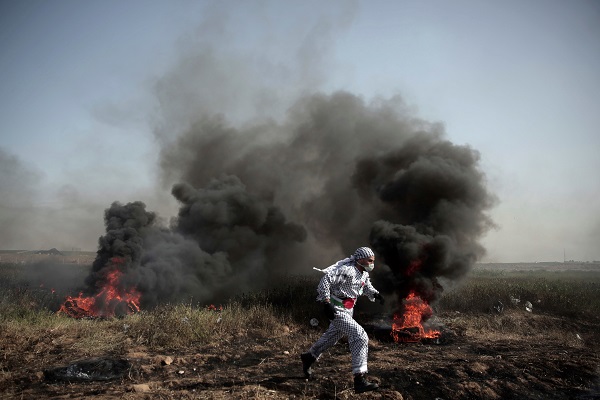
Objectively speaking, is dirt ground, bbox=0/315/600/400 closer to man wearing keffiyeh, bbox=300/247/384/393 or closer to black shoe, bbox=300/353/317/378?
black shoe, bbox=300/353/317/378

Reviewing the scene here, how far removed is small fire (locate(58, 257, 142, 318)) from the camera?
1372 cm

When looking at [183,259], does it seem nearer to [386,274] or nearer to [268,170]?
[386,274]

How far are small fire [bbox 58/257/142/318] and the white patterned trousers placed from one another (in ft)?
31.8

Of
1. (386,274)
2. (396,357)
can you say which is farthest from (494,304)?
(396,357)

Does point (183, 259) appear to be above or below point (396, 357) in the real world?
above

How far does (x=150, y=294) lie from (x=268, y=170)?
15761mm

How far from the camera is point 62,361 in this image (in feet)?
24.0

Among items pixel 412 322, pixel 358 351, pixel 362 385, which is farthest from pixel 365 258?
pixel 412 322

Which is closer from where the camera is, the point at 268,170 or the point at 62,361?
the point at 62,361

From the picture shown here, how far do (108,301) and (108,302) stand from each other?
0.05 meters

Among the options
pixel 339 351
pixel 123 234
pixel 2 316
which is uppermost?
pixel 123 234

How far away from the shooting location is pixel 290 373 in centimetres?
710

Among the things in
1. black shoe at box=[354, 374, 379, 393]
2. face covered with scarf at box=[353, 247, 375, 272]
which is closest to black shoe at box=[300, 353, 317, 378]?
black shoe at box=[354, 374, 379, 393]

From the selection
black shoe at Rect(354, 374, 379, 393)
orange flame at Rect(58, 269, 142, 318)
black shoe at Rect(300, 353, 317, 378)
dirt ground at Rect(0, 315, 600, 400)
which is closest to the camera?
black shoe at Rect(354, 374, 379, 393)
